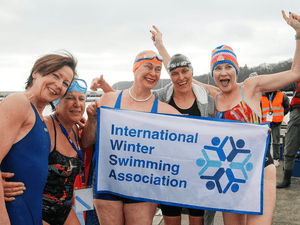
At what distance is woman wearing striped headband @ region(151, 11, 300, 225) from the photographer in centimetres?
246

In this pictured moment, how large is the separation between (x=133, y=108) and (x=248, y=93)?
1.38 metres

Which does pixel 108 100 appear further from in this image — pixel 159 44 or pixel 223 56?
pixel 223 56

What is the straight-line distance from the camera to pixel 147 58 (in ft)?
8.28

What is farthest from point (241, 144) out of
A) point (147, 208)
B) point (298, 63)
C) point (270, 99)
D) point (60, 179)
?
point (270, 99)

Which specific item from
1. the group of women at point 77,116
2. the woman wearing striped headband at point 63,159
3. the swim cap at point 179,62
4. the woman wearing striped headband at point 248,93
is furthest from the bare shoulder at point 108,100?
the woman wearing striped headband at point 248,93

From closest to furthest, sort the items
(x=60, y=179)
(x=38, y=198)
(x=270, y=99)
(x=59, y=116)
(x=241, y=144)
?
1. (x=38, y=198)
2. (x=60, y=179)
3. (x=59, y=116)
4. (x=241, y=144)
5. (x=270, y=99)

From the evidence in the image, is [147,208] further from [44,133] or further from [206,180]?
[44,133]

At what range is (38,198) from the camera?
67.6 inches

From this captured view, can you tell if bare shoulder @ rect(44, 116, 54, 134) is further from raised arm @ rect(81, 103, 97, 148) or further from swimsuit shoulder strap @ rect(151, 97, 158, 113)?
swimsuit shoulder strap @ rect(151, 97, 158, 113)

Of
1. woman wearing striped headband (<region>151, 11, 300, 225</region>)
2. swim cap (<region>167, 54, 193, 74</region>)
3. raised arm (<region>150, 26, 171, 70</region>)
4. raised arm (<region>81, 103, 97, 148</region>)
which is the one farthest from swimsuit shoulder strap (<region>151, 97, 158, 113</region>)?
raised arm (<region>150, 26, 171, 70</region>)

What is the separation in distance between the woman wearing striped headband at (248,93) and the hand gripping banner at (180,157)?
0.15 meters

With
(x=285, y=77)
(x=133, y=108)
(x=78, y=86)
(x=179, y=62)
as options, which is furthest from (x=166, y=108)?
(x=285, y=77)

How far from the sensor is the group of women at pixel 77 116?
156cm

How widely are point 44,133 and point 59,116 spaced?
25.7 inches
